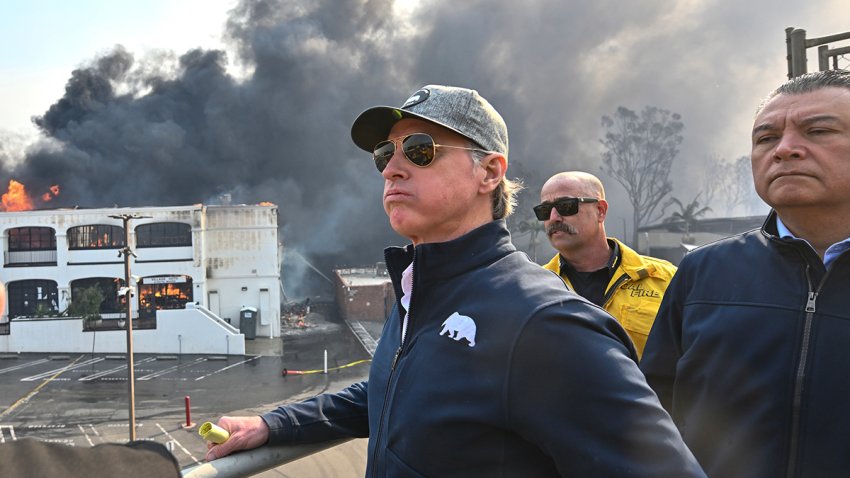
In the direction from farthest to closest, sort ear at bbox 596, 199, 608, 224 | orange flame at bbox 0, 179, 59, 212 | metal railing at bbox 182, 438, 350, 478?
orange flame at bbox 0, 179, 59, 212 → ear at bbox 596, 199, 608, 224 → metal railing at bbox 182, 438, 350, 478

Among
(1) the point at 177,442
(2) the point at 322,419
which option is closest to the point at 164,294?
(1) the point at 177,442

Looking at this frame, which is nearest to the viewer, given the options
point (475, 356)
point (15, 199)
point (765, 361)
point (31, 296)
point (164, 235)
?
point (475, 356)

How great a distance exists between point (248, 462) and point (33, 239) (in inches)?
1460

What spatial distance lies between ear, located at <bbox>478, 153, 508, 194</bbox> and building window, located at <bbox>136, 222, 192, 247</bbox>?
32576 millimetres

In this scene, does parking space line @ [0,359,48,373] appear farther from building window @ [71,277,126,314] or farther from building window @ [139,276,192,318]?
building window @ [139,276,192,318]

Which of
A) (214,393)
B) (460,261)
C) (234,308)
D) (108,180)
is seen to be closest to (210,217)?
(234,308)

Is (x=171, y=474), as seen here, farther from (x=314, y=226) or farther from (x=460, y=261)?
(x=314, y=226)

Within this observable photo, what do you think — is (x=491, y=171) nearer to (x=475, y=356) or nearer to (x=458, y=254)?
(x=458, y=254)

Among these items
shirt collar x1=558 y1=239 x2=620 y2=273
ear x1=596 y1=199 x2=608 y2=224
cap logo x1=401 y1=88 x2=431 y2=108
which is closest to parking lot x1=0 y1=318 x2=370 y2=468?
shirt collar x1=558 y1=239 x2=620 y2=273

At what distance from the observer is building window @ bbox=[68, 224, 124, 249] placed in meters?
32.4

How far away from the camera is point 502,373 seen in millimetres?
1474

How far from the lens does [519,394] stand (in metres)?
1.45

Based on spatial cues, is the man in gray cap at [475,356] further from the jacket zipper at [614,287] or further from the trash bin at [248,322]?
the trash bin at [248,322]

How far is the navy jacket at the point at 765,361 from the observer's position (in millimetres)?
1787
